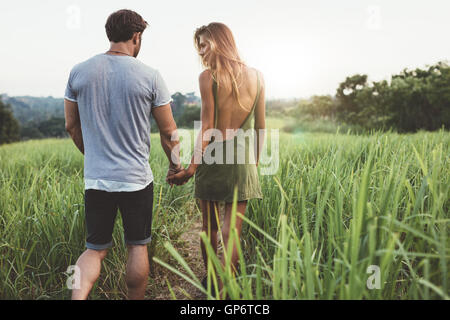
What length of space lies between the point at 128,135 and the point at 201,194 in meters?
0.61

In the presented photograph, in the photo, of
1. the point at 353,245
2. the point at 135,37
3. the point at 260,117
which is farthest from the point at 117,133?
the point at 353,245

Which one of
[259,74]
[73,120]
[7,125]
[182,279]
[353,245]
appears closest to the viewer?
[353,245]

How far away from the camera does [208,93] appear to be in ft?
5.79

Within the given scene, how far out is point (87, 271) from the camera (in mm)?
1562

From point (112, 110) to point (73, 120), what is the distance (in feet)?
0.90

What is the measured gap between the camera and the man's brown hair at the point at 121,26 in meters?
1.62

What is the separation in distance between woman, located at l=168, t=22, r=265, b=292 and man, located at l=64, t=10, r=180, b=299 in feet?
0.95

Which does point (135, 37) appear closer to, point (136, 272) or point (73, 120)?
point (73, 120)

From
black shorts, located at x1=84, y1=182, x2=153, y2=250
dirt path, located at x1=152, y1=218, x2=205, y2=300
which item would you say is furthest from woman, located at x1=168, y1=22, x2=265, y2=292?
dirt path, located at x1=152, y1=218, x2=205, y2=300

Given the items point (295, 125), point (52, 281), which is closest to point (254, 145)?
point (52, 281)

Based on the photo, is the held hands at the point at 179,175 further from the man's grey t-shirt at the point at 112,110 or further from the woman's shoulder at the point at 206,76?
the woman's shoulder at the point at 206,76

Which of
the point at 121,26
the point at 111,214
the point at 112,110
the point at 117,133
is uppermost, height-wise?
the point at 121,26
